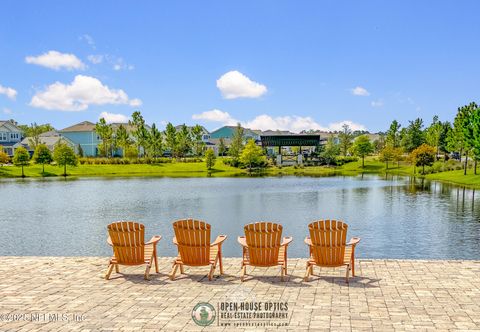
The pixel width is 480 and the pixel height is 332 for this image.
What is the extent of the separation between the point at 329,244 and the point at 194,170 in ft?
261

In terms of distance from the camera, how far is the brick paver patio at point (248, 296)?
736 cm

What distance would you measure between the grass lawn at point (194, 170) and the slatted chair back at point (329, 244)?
63828mm

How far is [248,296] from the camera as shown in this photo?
348 inches

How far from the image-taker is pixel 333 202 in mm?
37844

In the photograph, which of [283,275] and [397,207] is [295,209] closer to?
[397,207]

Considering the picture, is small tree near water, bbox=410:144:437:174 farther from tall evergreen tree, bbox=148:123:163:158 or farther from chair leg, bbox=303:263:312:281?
chair leg, bbox=303:263:312:281

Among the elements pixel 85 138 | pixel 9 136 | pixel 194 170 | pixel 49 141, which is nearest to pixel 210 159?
pixel 194 170

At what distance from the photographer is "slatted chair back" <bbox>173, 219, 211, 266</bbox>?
395 inches

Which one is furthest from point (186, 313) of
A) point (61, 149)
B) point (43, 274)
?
point (61, 149)

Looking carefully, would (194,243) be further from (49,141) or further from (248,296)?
(49,141)

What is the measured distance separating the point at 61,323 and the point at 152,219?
68.8 ft

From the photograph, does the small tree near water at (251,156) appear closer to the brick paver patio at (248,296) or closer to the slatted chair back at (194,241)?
the brick paver patio at (248,296)

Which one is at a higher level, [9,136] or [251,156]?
[9,136]

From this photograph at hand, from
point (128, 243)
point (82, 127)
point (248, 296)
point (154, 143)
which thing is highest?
point (82, 127)
